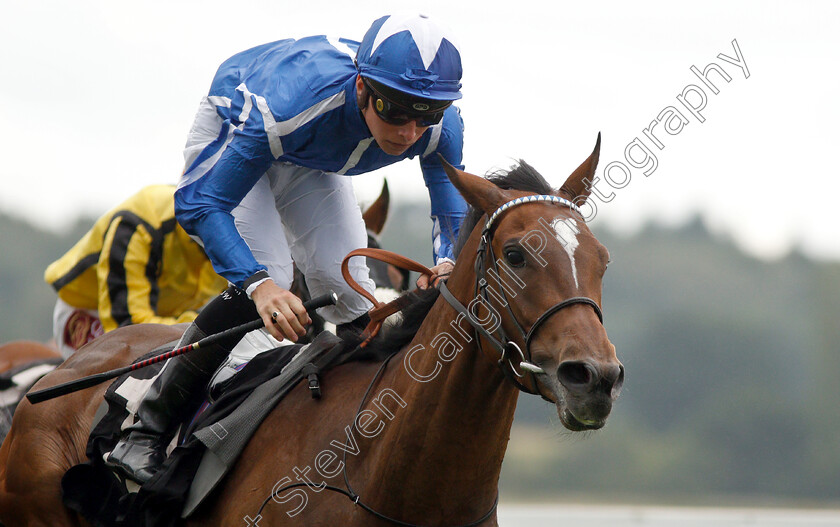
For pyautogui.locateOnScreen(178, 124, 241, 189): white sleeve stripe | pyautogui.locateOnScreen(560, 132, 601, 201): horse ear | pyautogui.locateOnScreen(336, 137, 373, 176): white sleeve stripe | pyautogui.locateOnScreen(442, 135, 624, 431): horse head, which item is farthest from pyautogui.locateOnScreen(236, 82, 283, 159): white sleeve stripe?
pyautogui.locateOnScreen(560, 132, 601, 201): horse ear

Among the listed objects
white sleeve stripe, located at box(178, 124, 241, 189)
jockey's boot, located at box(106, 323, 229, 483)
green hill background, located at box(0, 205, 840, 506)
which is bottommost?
green hill background, located at box(0, 205, 840, 506)

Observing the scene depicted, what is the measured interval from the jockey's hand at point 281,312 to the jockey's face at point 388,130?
0.64m

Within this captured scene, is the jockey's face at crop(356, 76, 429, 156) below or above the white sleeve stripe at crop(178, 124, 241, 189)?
above

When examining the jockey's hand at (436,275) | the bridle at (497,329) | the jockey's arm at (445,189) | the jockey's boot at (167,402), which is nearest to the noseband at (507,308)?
the bridle at (497,329)

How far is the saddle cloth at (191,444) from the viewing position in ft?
11.3

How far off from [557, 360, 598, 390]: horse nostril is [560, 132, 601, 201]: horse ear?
Answer: 2.33 feet

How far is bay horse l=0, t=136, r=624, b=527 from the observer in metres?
2.67

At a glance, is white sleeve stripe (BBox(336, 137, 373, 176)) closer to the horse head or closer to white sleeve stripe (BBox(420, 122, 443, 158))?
white sleeve stripe (BBox(420, 122, 443, 158))

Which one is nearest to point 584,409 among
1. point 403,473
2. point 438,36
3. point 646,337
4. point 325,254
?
point 403,473

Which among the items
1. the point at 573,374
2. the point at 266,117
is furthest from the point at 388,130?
the point at 573,374

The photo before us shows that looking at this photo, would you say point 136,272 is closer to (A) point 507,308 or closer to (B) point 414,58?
(B) point 414,58

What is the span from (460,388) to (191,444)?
42.9 inches

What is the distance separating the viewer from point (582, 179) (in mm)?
3127

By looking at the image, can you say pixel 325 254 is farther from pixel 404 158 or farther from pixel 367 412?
pixel 367 412
